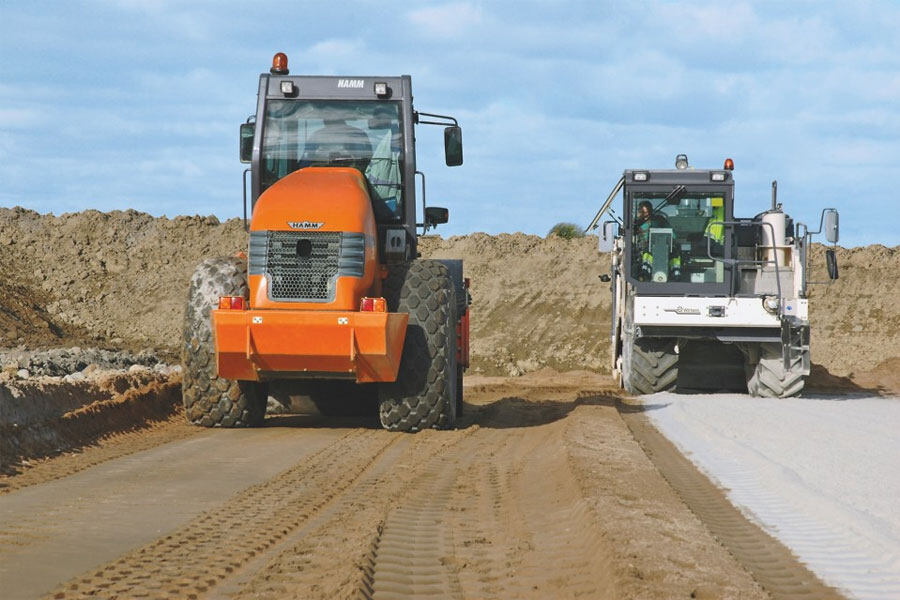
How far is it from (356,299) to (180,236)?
3887 cm

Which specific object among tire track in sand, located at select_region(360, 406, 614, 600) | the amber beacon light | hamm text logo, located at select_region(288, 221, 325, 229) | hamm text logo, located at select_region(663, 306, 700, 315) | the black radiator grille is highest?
the amber beacon light

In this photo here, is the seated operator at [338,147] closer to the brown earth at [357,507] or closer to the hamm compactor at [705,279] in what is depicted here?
the brown earth at [357,507]

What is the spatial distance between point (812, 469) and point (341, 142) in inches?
227

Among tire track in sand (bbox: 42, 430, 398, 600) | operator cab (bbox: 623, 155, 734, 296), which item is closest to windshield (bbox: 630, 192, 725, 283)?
operator cab (bbox: 623, 155, 734, 296)

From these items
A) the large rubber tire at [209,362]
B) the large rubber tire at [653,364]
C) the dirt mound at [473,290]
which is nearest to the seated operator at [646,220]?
the large rubber tire at [653,364]

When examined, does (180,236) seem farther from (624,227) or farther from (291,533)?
(291,533)

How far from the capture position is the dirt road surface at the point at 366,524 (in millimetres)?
5055

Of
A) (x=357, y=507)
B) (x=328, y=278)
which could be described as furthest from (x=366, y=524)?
(x=328, y=278)

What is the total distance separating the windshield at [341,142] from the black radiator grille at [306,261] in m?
1.26

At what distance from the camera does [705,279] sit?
1823 centimetres

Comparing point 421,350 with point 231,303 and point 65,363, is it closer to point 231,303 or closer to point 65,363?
point 231,303

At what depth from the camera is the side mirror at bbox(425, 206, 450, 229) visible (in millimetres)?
12352

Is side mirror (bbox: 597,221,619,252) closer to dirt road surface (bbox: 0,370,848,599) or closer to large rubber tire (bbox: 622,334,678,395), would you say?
large rubber tire (bbox: 622,334,678,395)

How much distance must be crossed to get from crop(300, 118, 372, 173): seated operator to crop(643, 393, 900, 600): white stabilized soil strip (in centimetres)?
447
